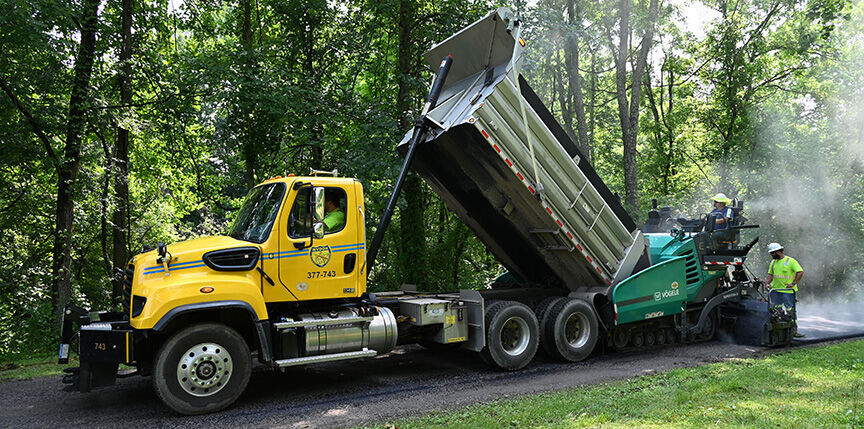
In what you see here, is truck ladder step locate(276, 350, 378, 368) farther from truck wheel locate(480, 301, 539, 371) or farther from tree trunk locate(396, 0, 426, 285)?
tree trunk locate(396, 0, 426, 285)

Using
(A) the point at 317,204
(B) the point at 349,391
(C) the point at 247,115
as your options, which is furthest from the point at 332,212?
(C) the point at 247,115

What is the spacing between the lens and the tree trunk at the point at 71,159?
10.5 m

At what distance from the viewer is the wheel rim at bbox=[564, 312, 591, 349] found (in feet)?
27.9

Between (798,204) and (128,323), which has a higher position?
(798,204)

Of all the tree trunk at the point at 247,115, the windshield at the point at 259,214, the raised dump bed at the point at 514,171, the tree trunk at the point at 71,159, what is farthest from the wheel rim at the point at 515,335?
the tree trunk at the point at 71,159

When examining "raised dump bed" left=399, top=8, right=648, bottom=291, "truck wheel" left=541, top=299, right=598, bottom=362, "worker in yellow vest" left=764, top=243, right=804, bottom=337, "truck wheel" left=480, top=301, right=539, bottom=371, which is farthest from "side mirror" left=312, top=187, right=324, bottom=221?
"worker in yellow vest" left=764, top=243, right=804, bottom=337

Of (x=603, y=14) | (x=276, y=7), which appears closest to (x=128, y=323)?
(x=276, y=7)

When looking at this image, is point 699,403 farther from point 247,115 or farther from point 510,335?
point 247,115

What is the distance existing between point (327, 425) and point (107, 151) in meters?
9.87

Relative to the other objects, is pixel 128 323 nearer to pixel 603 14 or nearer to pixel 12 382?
pixel 12 382

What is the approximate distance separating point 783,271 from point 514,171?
6.40 m

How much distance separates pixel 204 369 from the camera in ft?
18.8

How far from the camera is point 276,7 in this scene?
44.1 ft

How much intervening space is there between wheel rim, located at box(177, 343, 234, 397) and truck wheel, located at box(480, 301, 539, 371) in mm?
3495
